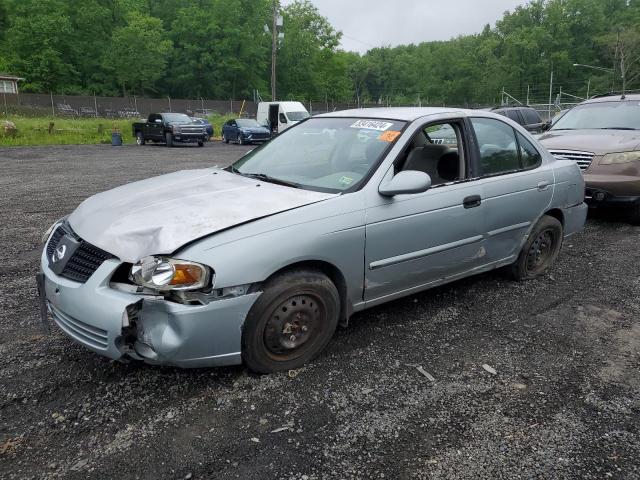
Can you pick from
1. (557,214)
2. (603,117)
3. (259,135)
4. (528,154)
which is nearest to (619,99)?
(603,117)

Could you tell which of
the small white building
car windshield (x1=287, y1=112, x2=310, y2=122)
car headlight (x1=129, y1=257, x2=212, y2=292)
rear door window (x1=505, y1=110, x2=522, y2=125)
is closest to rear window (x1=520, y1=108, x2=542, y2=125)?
rear door window (x1=505, y1=110, x2=522, y2=125)

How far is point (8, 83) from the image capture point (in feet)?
161

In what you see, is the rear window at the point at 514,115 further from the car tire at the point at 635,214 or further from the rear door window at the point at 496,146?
the rear door window at the point at 496,146

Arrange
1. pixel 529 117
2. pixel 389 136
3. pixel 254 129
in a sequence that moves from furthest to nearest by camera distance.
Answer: pixel 254 129, pixel 529 117, pixel 389 136

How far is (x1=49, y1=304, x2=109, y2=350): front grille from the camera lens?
8.69ft

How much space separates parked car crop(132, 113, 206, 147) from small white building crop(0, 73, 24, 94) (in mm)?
31424

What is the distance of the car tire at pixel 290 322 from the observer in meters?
2.87

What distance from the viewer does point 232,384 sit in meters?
2.96

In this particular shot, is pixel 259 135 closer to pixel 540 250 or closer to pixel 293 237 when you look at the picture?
pixel 540 250

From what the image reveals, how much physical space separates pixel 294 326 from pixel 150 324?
2.78ft

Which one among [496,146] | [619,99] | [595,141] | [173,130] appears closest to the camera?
[496,146]

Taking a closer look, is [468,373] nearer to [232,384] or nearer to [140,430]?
[232,384]

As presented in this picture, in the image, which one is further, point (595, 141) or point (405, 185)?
point (595, 141)

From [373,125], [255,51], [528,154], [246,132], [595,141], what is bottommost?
[528,154]
